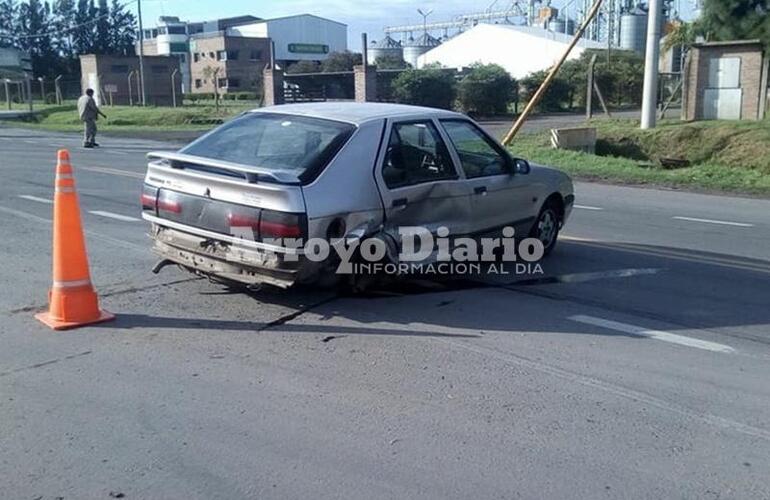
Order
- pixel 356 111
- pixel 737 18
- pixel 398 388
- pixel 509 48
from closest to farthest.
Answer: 1. pixel 398 388
2. pixel 356 111
3. pixel 737 18
4. pixel 509 48

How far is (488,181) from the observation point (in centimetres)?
748

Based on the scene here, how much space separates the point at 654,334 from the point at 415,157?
7.94 feet

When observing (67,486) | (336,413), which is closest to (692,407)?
(336,413)

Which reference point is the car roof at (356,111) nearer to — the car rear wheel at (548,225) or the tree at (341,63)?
the car rear wheel at (548,225)

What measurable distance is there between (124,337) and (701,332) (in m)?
4.24

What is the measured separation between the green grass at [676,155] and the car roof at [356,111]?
10.7 metres

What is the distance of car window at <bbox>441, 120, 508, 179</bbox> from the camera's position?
7.34 metres

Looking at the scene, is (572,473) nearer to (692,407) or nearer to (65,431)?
(692,407)

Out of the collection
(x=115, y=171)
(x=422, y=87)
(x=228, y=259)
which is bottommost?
(x=115, y=171)

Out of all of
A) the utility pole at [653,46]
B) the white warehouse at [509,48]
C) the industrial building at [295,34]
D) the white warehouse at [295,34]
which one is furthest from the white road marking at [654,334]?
the white warehouse at [295,34]

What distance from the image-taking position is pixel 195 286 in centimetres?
712

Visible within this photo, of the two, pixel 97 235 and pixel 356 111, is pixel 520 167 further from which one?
pixel 97 235

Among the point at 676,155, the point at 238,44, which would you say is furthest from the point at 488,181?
the point at 238,44

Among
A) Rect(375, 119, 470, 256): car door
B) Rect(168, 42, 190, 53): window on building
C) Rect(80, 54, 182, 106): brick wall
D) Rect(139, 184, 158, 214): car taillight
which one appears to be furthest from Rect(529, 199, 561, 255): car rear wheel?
Rect(168, 42, 190, 53): window on building
